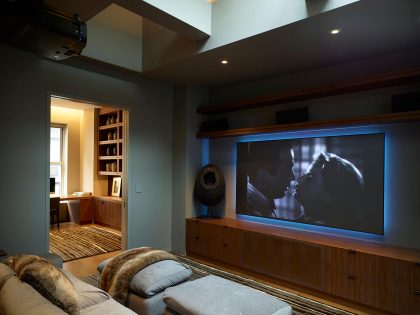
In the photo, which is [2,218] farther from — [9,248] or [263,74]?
[263,74]

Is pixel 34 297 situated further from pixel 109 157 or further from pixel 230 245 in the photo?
pixel 109 157

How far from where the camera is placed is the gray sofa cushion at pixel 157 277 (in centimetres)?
223

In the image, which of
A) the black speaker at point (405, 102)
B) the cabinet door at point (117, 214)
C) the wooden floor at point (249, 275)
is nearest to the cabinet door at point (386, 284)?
the wooden floor at point (249, 275)

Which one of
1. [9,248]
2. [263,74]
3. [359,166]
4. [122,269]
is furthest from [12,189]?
[359,166]

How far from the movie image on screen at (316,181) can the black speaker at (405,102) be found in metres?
0.34

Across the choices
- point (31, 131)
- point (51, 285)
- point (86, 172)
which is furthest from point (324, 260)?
point (86, 172)

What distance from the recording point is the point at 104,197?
6422mm

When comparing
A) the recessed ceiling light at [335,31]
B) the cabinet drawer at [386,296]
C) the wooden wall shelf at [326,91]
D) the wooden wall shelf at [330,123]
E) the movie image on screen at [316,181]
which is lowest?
the cabinet drawer at [386,296]

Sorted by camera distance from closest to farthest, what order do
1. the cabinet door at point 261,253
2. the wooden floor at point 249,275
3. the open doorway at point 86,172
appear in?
the wooden floor at point 249,275 → the cabinet door at point 261,253 → the open doorway at point 86,172

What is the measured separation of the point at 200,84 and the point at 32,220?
2869mm

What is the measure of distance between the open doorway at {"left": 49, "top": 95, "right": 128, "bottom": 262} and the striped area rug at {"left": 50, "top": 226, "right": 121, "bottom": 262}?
2 centimetres

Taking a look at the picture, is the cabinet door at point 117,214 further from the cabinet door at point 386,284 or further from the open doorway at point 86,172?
the cabinet door at point 386,284

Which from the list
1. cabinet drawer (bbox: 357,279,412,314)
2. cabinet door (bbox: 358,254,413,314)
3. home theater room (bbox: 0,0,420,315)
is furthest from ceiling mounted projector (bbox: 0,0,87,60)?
cabinet drawer (bbox: 357,279,412,314)

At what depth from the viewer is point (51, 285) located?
1.56 m
